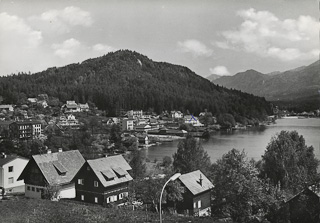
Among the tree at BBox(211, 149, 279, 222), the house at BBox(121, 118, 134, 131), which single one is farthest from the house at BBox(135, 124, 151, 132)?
the tree at BBox(211, 149, 279, 222)

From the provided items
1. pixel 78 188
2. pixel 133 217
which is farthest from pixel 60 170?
pixel 133 217

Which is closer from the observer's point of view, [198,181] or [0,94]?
[198,181]

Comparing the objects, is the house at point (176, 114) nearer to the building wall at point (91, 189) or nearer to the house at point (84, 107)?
the house at point (84, 107)

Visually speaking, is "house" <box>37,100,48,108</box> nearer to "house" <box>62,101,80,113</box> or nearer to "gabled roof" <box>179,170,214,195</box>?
"house" <box>62,101,80,113</box>

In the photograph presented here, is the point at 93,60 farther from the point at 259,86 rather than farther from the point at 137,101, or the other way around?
the point at 259,86

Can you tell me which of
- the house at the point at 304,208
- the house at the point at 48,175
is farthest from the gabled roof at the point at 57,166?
the house at the point at 304,208

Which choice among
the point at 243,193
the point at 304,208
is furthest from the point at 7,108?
the point at 304,208
